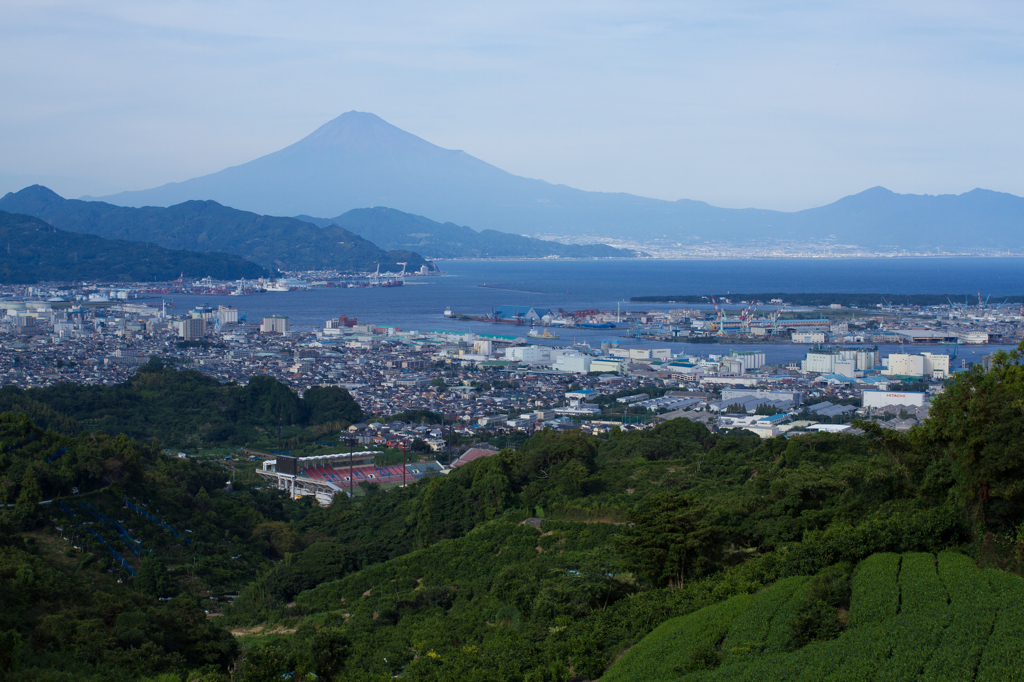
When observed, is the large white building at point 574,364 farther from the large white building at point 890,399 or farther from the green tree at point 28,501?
the green tree at point 28,501

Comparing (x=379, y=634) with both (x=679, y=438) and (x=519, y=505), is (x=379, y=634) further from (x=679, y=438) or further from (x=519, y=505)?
(x=679, y=438)

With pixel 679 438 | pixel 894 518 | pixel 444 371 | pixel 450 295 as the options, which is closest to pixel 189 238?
pixel 450 295

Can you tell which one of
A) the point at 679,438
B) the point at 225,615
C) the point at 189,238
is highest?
the point at 189,238

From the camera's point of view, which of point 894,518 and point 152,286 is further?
point 152,286

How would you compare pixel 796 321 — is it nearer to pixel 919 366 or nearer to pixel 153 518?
pixel 919 366

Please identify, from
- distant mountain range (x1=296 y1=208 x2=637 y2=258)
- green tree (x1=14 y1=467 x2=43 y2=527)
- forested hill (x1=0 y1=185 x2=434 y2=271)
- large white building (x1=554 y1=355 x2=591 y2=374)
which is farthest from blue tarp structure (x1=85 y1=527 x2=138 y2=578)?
distant mountain range (x1=296 y1=208 x2=637 y2=258)

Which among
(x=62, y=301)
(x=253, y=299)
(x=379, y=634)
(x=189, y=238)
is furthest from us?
(x=189, y=238)
